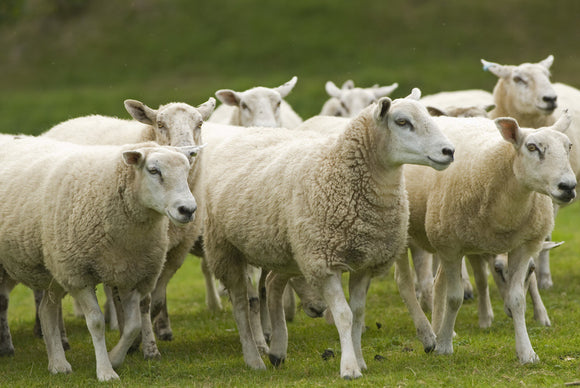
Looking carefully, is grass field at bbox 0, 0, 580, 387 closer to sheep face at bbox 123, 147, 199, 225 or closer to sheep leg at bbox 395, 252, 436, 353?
sheep leg at bbox 395, 252, 436, 353

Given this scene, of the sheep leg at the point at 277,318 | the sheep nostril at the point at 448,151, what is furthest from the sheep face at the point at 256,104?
the sheep nostril at the point at 448,151

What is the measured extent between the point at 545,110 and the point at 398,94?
60.9 feet

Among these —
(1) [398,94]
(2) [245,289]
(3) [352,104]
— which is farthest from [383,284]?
(1) [398,94]

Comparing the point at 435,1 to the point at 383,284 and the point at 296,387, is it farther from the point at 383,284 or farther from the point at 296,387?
the point at 296,387

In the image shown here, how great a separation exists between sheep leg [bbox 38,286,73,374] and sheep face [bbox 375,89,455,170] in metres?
3.24

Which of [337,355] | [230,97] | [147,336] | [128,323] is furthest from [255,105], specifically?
[128,323]

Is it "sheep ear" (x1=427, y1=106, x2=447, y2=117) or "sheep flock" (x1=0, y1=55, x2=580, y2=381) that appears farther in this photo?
"sheep ear" (x1=427, y1=106, x2=447, y2=117)

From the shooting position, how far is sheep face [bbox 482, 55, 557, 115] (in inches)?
429

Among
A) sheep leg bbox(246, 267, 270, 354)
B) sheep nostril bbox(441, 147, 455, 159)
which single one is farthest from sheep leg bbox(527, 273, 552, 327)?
sheep nostril bbox(441, 147, 455, 159)

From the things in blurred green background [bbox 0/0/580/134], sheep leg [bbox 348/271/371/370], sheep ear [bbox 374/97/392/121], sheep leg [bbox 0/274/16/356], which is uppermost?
sheep ear [bbox 374/97/392/121]

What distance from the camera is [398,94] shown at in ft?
96.3

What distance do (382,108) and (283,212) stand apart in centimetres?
115

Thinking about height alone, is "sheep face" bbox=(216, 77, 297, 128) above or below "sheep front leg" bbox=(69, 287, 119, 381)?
above

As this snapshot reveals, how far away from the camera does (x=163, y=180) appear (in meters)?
7.25
